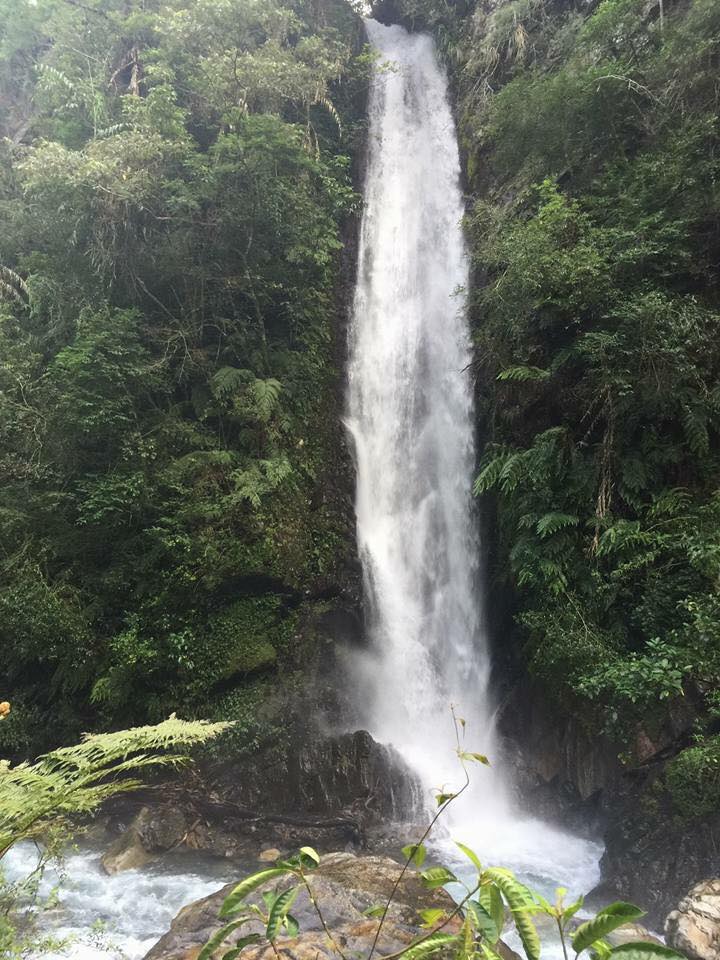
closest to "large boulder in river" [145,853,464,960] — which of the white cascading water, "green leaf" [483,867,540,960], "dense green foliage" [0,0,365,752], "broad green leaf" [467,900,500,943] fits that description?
the white cascading water

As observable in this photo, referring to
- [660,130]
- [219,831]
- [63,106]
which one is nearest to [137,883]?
[219,831]

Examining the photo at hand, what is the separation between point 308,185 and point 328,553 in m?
6.88

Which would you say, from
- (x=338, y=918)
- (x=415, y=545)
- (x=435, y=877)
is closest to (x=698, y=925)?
(x=338, y=918)

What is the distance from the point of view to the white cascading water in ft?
24.7

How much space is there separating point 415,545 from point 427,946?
8168 millimetres

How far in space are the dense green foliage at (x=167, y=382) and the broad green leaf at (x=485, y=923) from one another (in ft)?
21.9

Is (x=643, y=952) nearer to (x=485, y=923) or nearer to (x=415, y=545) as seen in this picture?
(x=485, y=923)

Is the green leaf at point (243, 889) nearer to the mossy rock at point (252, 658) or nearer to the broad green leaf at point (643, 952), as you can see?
the broad green leaf at point (643, 952)

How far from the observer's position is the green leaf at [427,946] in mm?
Result: 1565

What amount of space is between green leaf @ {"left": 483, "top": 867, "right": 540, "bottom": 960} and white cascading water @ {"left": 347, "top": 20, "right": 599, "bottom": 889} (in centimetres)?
559

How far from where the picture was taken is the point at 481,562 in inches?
360

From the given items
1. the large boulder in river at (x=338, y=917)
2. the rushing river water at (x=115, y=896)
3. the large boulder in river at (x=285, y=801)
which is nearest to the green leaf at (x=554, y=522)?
the large boulder in river at (x=285, y=801)

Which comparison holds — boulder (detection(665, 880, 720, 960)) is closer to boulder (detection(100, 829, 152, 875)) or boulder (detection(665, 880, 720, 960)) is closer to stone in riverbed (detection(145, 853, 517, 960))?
stone in riverbed (detection(145, 853, 517, 960))

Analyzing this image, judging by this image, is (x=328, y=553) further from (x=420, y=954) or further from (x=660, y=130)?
(x=660, y=130)
